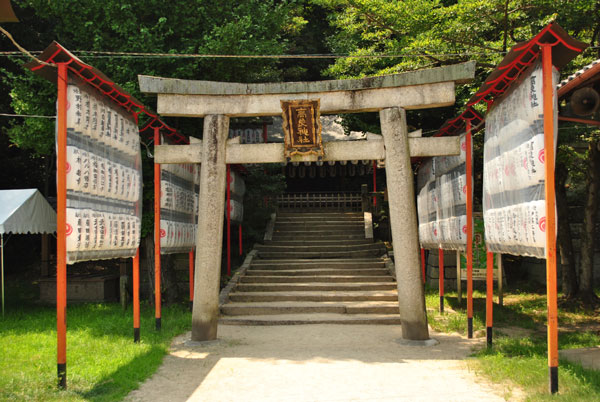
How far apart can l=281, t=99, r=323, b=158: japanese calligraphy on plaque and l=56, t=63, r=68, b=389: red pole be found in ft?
13.1

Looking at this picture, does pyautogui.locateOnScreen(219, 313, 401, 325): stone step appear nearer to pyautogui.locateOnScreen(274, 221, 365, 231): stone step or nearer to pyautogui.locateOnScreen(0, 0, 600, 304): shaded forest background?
pyautogui.locateOnScreen(0, 0, 600, 304): shaded forest background

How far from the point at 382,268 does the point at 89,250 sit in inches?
399

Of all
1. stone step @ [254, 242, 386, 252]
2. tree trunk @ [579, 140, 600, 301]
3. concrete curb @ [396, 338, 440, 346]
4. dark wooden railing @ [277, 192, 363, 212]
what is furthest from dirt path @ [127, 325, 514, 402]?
dark wooden railing @ [277, 192, 363, 212]

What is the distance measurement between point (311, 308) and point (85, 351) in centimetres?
546

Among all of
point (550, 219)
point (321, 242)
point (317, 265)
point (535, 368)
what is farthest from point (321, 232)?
point (550, 219)

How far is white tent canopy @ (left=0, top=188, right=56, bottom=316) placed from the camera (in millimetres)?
12163

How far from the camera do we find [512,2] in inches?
450

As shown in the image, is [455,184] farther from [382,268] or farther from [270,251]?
[270,251]

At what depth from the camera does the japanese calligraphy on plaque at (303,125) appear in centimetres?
947

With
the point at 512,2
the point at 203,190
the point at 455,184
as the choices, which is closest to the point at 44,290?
the point at 203,190

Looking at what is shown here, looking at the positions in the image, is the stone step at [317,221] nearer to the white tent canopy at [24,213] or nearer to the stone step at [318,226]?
the stone step at [318,226]

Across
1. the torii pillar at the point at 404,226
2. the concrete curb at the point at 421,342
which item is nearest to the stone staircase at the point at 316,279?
the concrete curb at the point at 421,342

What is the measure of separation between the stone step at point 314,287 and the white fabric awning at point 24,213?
17.0 feet

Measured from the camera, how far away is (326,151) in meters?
9.59
